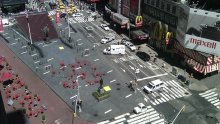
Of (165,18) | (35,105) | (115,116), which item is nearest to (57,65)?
(35,105)

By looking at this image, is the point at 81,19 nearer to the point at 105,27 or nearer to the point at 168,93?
the point at 105,27

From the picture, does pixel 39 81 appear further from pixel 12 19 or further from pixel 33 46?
pixel 12 19

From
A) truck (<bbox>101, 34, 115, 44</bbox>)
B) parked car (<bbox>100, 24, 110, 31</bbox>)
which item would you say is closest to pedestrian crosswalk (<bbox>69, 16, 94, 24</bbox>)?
parked car (<bbox>100, 24, 110, 31</bbox>)

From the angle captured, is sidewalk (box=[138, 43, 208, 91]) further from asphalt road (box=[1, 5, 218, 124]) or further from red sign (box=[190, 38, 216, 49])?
red sign (box=[190, 38, 216, 49])

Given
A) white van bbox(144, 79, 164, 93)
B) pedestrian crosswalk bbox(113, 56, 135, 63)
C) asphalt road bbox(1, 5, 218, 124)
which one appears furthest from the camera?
pedestrian crosswalk bbox(113, 56, 135, 63)

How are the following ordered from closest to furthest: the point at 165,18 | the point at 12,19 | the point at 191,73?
the point at 191,73, the point at 165,18, the point at 12,19

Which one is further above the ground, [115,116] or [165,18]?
[165,18]
